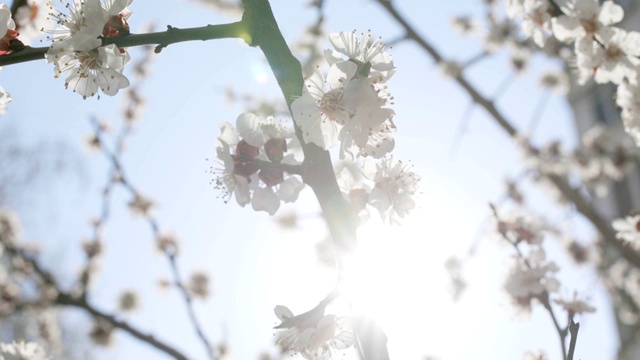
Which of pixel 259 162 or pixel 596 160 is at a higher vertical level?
pixel 596 160

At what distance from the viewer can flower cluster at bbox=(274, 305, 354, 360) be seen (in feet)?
3.48

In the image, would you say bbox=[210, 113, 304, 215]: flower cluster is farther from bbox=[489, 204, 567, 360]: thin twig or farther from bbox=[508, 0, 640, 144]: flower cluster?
bbox=[508, 0, 640, 144]: flower cluster

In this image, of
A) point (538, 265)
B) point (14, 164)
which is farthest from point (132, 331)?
point (14, 164)

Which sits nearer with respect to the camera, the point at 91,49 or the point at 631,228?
the point at 91,49

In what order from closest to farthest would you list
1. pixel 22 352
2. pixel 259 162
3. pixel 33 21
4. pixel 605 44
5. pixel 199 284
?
1. pixel 259 162
2. pixel 33 21
3. pixel 22 352
4. pixel 605 44
5. pixel 199 284

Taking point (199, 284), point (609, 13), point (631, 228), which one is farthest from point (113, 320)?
point (199, 284)

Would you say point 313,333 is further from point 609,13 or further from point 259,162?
point 609,13

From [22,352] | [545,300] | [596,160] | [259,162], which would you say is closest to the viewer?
[259,162]

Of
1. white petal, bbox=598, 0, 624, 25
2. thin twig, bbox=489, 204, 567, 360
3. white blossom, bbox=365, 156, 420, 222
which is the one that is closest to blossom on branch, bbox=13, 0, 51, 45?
white blossom, bbox=365, 156, 420, 222

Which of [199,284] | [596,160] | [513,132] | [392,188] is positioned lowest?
[392,188]

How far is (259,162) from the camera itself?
123cm

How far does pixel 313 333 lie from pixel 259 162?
14.8 inches

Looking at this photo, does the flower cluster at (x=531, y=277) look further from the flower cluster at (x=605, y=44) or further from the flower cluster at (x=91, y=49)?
the flower cluster at (x=91, y=49)

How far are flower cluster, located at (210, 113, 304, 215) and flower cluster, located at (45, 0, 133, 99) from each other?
0.26 m
